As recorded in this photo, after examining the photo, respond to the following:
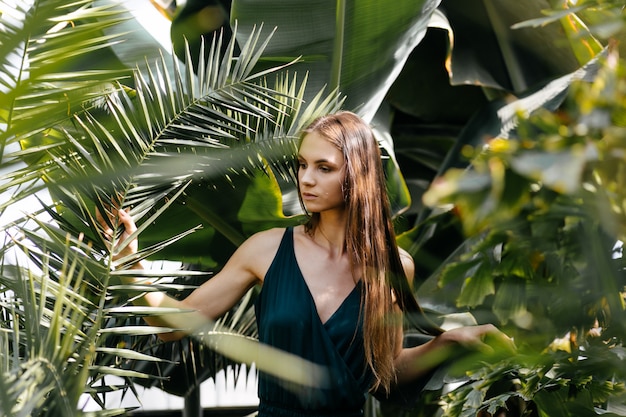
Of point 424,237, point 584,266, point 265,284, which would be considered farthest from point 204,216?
point 584,266

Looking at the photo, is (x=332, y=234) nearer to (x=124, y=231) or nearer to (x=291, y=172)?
(x=291, y=172)

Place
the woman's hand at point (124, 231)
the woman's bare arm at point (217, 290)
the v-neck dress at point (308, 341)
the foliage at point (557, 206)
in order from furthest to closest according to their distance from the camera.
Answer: the v-neck dress at point (308, 341) → the woman's bare arm at point (217, 290) → the woman's hand at point (124, 231) → the foliage at point (557, 206)

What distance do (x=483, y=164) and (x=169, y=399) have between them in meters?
4.07

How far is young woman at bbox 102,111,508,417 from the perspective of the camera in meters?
2.00

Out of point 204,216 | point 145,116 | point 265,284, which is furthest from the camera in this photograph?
point 204,216

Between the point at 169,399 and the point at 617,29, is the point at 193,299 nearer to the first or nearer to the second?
the point at 617,29

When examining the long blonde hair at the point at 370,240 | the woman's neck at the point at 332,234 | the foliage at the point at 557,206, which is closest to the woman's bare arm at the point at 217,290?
the woman's neck at the point at 332,234

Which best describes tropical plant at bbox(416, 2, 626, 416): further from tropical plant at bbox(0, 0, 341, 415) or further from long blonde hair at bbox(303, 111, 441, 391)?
long blonde hair at bbox(303, 111, 441, 391)

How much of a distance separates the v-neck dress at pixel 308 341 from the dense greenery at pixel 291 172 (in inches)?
3.9

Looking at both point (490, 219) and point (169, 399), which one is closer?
point (490, 219)

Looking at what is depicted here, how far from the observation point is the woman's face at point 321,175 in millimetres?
1979

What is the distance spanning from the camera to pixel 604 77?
657 mm

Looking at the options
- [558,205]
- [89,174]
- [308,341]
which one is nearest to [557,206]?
[558,205]

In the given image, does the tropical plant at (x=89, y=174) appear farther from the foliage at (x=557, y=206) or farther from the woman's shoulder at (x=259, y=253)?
the foliage at (x=557, y=206)
